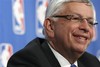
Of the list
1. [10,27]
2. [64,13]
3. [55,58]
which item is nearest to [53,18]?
[64,13]

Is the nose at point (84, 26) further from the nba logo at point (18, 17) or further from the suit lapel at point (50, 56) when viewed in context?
the nba logo at point (18, 17)

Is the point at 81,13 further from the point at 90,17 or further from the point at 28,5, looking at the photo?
the point at 28,5

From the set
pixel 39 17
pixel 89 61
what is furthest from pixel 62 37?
pixel 39 17

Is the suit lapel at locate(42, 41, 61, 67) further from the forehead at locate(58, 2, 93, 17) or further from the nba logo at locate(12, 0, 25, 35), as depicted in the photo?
the nba logo at locate(12, 0, 25, 35)

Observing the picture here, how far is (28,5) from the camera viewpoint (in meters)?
1.97

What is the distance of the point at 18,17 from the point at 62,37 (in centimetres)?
82

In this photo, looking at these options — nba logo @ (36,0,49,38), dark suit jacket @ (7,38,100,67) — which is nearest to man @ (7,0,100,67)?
dark suit jacket @ (7,38,100,67)

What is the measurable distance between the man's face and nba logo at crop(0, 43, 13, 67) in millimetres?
750

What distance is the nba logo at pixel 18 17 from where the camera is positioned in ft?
6.13

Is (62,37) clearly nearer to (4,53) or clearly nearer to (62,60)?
(62,60)

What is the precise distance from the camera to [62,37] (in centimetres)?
112

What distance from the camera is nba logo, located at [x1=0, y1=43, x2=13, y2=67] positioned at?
181cm

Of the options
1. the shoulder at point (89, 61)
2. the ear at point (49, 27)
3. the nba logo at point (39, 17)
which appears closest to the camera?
the ear at point (49, 27)

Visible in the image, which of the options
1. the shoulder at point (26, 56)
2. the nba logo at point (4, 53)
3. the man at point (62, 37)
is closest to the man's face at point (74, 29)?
the man at point (62, 37)
